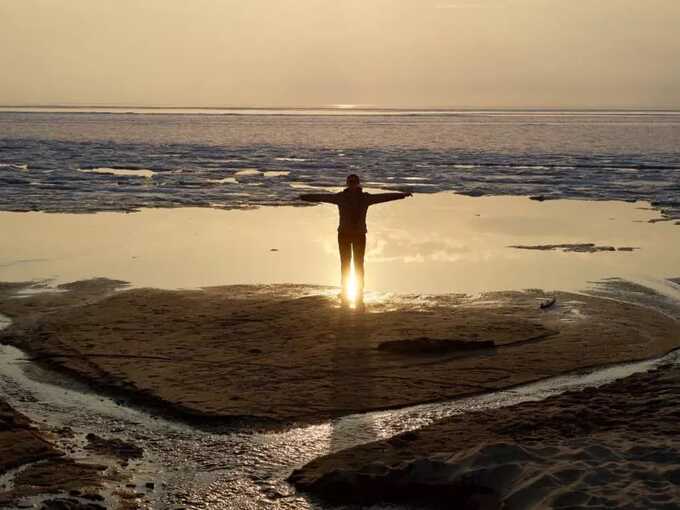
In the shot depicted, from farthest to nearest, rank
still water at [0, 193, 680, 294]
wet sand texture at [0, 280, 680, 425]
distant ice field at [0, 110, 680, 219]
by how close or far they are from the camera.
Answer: distant ice field at [0, 110, 680, 219], still water at [0, 193, 680, 294], wet sand texture at [0, 280, 680, 425]

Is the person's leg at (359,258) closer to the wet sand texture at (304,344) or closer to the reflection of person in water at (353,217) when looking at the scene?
the reflection of person in water at (353,217)

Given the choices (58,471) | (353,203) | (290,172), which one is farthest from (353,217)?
(290,172)

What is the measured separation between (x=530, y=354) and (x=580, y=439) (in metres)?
3.11

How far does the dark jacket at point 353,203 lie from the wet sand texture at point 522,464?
16.4ft

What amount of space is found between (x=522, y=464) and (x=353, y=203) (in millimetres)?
6548

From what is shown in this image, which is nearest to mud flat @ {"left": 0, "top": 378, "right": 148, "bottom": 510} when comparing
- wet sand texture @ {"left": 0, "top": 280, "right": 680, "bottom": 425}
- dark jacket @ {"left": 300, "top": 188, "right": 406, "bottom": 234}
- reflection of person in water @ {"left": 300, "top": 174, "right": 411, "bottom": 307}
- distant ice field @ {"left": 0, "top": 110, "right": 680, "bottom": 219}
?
wet sand texture @ {"left": 0, "top": 280, "right": 680, "bottom": 425}

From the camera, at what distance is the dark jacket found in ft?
42.4

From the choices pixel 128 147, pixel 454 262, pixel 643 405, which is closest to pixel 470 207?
pixel 454 262

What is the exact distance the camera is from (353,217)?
515 inches

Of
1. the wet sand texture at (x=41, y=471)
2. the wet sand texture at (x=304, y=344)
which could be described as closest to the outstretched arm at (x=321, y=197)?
the wet sand texture at (x=304, y=344)

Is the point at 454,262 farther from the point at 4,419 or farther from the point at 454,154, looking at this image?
the point at 454,154

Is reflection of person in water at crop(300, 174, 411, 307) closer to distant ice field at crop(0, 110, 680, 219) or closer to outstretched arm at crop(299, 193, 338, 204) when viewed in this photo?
outstretched arm at crop(299, 193, 338, 204)

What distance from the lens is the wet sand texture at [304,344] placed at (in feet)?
30.2

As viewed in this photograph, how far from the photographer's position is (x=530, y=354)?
10.7 m
